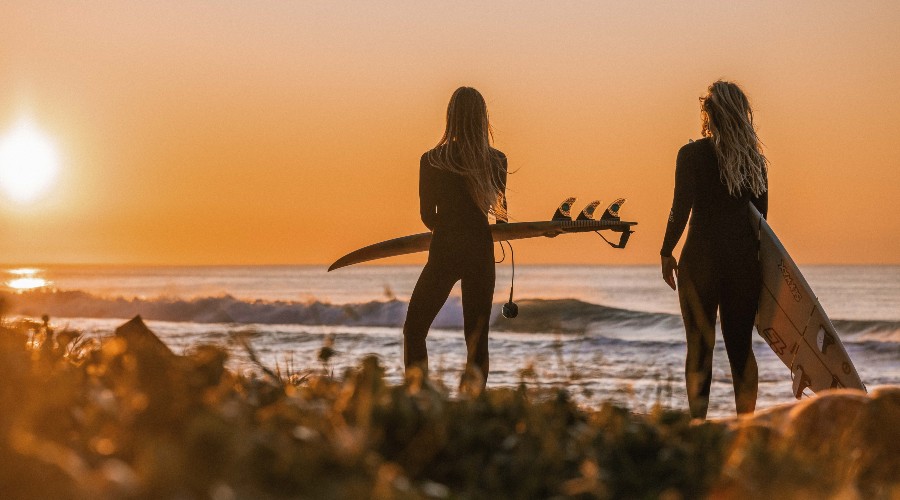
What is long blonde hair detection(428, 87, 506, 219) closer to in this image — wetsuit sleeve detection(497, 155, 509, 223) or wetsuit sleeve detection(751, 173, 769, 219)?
wetsuit sleeve detection(497, 155, 509, 223)

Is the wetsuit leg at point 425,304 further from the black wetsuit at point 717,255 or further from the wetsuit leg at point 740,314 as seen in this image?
the wetsuit leg at point 740,314

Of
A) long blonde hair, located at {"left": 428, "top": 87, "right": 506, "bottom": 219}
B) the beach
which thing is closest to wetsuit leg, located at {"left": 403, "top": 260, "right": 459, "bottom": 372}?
long blonde hair, located at {"left": 428, "top": 87, "right": 506, "bottom": 219}

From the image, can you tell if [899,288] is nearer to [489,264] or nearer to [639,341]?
[639,341]

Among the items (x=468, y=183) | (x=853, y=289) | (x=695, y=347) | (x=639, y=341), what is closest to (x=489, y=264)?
(x=468, y=183)

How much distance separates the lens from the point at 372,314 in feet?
101

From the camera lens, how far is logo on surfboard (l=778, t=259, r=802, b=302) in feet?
20.7

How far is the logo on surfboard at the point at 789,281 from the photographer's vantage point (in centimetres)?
631

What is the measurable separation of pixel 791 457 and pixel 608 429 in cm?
57

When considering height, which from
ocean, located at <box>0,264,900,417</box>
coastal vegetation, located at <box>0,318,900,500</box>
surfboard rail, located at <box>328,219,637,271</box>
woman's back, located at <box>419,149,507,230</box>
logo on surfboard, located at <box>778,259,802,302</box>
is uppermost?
woman's back, located at <box>419,149,507,230</box>

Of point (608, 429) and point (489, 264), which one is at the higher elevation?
point (489, 264)

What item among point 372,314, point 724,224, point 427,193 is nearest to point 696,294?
point 724,224

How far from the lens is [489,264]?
622 centimetres

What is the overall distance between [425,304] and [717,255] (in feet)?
5.57

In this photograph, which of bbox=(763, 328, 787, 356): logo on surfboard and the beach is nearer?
the beach
